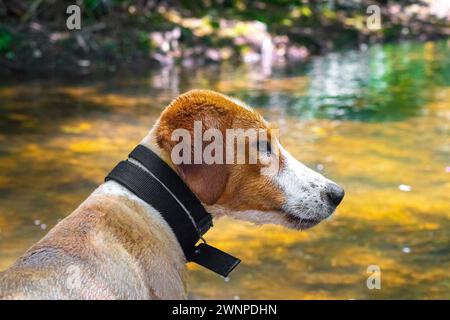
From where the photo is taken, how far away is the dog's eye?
3.33 meters

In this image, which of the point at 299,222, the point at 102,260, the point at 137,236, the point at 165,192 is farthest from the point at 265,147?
the point at 102,260

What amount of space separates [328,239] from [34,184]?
123 inches

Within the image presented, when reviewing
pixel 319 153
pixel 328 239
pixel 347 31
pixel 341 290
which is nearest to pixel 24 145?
pixel 319 153

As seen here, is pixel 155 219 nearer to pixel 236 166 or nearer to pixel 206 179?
pixel 206 179

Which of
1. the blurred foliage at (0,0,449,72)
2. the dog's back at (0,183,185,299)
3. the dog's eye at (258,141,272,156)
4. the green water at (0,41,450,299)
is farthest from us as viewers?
the blurred foliage at (0,0,449,72)

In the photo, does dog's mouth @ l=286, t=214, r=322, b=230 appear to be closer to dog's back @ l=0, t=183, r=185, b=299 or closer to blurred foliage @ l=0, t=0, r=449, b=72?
dog's back @ l=0, t=183, r=185, b=299

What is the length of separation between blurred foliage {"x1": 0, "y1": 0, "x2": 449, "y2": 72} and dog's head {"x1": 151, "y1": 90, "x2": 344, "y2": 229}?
13.4 meters

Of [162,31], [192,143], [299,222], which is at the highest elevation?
[192,143]

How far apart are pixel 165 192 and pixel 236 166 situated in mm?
393

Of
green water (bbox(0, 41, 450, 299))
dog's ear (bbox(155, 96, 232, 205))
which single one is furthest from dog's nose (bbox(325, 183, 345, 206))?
green water (bbox(0, 41, 450, 299))

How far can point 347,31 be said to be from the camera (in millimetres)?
25000

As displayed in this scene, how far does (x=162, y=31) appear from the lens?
19656 mm

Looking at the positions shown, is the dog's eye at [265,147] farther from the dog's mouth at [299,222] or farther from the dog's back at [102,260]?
the dog's back at [102,260]
